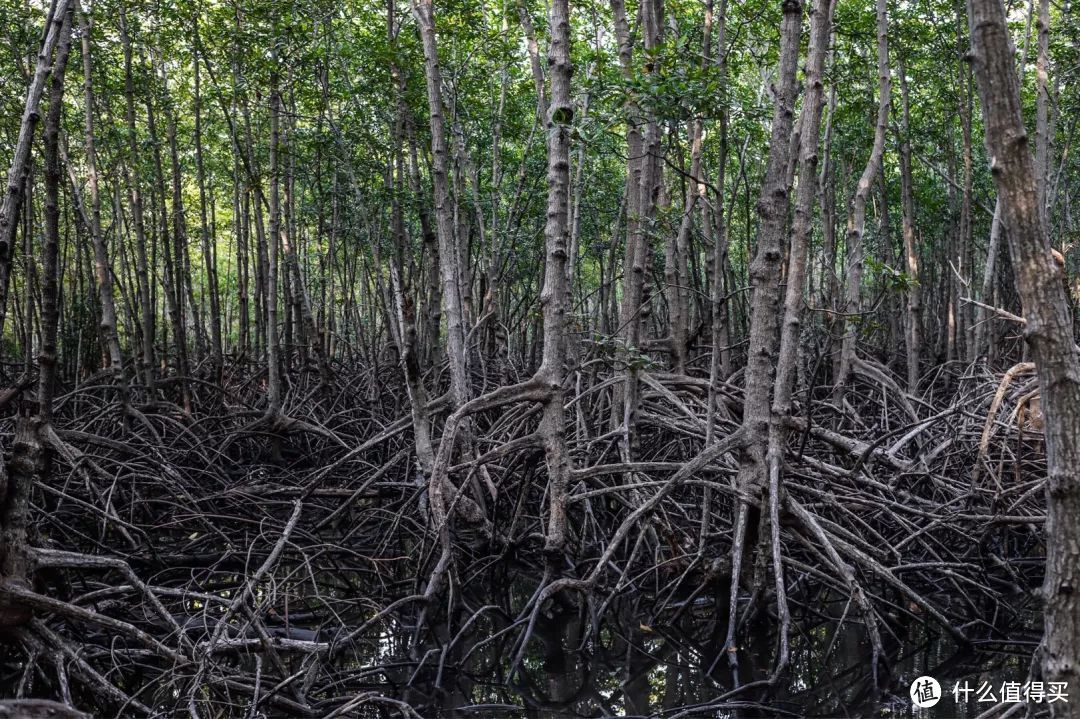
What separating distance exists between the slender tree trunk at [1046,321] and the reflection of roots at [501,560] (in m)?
1.70

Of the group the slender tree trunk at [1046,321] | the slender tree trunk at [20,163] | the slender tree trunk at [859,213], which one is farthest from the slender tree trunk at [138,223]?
the slender tree trunk at [1046,321]

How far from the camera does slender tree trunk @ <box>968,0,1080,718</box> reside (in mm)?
1637

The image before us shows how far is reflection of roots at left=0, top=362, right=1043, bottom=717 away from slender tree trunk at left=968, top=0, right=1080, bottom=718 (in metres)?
1.70

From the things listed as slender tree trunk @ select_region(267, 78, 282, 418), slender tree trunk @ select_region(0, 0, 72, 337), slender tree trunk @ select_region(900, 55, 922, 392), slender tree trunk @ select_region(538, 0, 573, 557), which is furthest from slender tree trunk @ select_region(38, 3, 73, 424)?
slender tree trunk @ select_region(900, 55, 922, 392)

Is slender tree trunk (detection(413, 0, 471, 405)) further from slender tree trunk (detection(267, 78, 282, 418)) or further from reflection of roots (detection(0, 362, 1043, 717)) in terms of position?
slender tree trunk (detection(267, 78, 282, 418))

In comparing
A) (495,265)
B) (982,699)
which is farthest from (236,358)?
(982,699)

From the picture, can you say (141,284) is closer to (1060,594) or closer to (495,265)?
(495,265)

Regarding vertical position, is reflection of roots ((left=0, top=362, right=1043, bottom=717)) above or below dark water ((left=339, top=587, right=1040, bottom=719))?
above

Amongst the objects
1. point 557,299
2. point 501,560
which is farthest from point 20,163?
point 501,560

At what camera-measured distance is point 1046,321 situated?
170 cm

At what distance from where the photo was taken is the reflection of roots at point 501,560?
10.5ft

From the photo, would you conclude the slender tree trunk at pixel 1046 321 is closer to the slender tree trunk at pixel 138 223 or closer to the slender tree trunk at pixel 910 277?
the slender tree trunk at pixel 910 277

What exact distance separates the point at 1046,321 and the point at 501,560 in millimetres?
3390

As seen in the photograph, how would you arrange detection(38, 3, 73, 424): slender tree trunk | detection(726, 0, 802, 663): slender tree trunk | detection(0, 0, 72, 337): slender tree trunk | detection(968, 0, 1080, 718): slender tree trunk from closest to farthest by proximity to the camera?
detection(968, 0, 1080, 718): slender tree trunk
detection(0, 0, 72, 337): slender tree trunk
detection(38, 3, 73, 424): slender tree trunk
detection(726, 0, 802, 663): slender tree trunk
